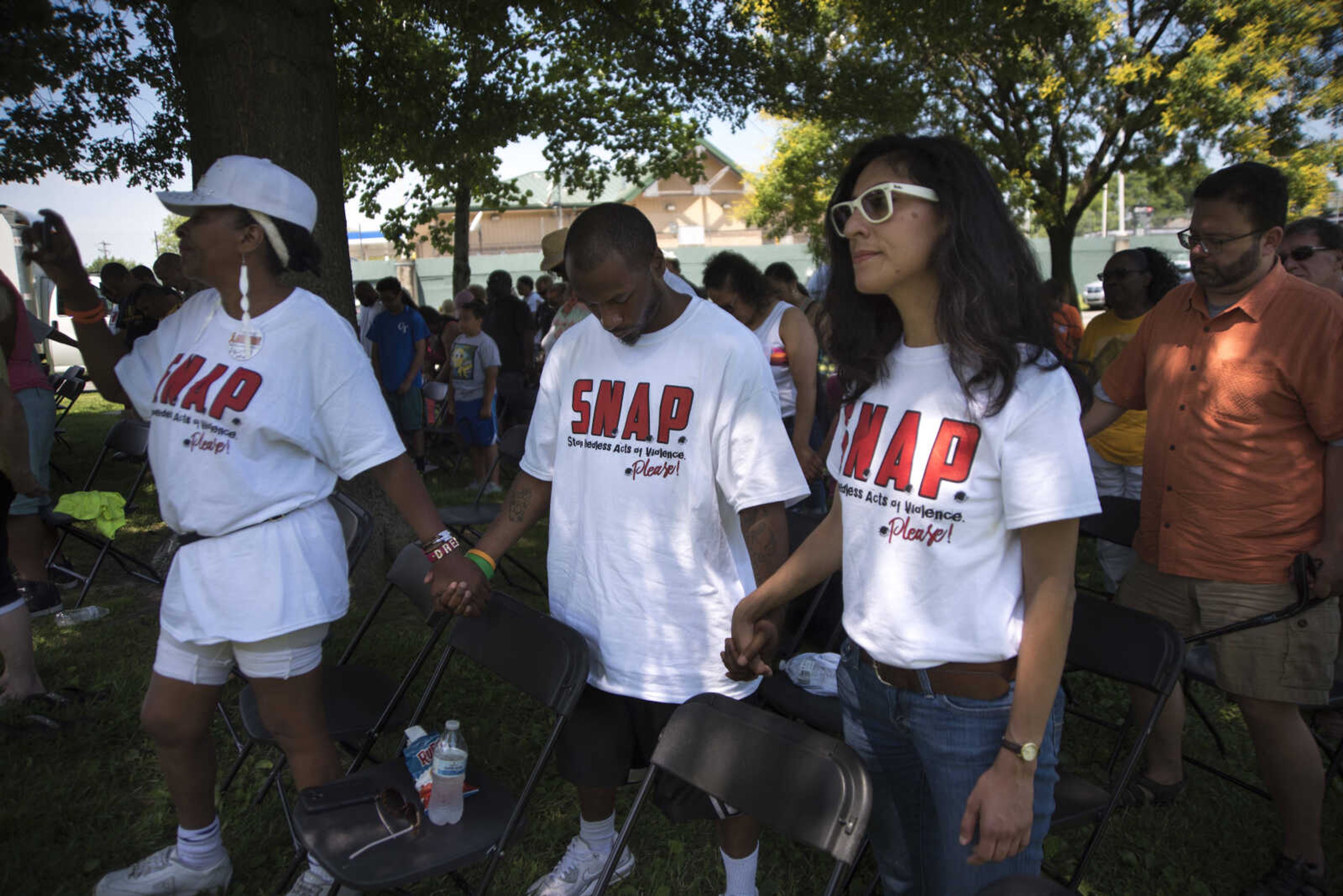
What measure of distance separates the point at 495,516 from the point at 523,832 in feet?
8.75

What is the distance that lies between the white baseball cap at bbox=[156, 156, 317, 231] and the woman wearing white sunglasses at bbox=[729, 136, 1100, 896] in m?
1.37

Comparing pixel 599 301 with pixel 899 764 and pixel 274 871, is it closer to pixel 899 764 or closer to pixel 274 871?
pixel 899 764

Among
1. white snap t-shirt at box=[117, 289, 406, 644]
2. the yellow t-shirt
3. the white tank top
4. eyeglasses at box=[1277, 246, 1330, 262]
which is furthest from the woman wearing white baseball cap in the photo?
eyeglasses at box=[1277, 246, 1330, 262]

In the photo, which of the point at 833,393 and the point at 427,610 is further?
the point at 833,393

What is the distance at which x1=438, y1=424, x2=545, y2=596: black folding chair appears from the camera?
5.09 metres

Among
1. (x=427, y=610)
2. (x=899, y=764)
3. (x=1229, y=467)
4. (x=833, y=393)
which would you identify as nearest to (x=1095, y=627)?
(x=1229, y=467)

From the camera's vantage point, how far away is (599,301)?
7.24 feet

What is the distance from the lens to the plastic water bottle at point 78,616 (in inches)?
190

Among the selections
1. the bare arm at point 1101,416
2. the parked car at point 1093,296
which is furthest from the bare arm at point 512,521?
the parked car at point 1093,296

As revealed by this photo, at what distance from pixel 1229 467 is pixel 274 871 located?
9.95 feet

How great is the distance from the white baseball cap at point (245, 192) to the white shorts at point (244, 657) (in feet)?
3.37

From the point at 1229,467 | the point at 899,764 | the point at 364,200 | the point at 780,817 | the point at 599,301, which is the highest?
the point at 364,200

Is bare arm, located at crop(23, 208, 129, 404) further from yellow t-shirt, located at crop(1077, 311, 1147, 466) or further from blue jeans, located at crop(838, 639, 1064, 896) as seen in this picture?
yellow t-shirt, located at crop(1077, 311, 1147, 466)

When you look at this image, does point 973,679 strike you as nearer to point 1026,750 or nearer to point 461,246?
point 1026,750
